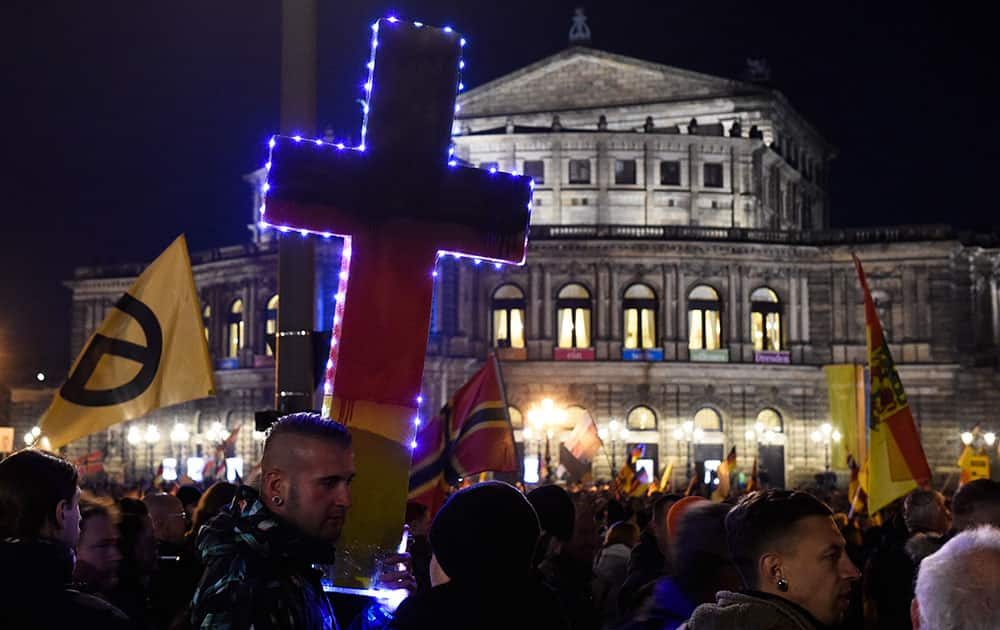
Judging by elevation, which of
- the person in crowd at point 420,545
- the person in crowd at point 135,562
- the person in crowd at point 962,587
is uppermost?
the person in crowd at point 962,587

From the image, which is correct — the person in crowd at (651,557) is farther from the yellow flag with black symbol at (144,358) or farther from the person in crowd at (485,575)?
the yellow flag with black symbol at (144,358)

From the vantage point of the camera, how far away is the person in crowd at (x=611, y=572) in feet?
27.5

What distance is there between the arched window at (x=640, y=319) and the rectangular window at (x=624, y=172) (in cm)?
943

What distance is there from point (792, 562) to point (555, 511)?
4.25 metres

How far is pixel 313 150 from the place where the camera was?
6.45 meters

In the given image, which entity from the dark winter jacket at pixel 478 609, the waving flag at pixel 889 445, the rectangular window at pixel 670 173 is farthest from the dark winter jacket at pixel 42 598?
the rectangular window at pixel 670 173

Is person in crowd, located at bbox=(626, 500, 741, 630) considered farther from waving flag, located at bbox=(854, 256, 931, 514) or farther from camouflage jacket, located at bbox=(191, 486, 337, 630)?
waving flag, located at bbox=(854, 256, 931, 514)

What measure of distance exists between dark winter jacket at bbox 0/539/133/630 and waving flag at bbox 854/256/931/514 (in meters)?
11.7

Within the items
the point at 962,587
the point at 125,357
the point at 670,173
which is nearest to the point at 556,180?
the point at 670,173

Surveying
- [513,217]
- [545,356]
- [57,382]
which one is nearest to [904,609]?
[513,217]

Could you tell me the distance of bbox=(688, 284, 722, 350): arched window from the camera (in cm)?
5803

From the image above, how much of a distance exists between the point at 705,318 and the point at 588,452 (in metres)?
29.3

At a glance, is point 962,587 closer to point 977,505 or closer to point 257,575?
point 257,575

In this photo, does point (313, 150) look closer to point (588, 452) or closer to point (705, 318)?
point (588, 452)
